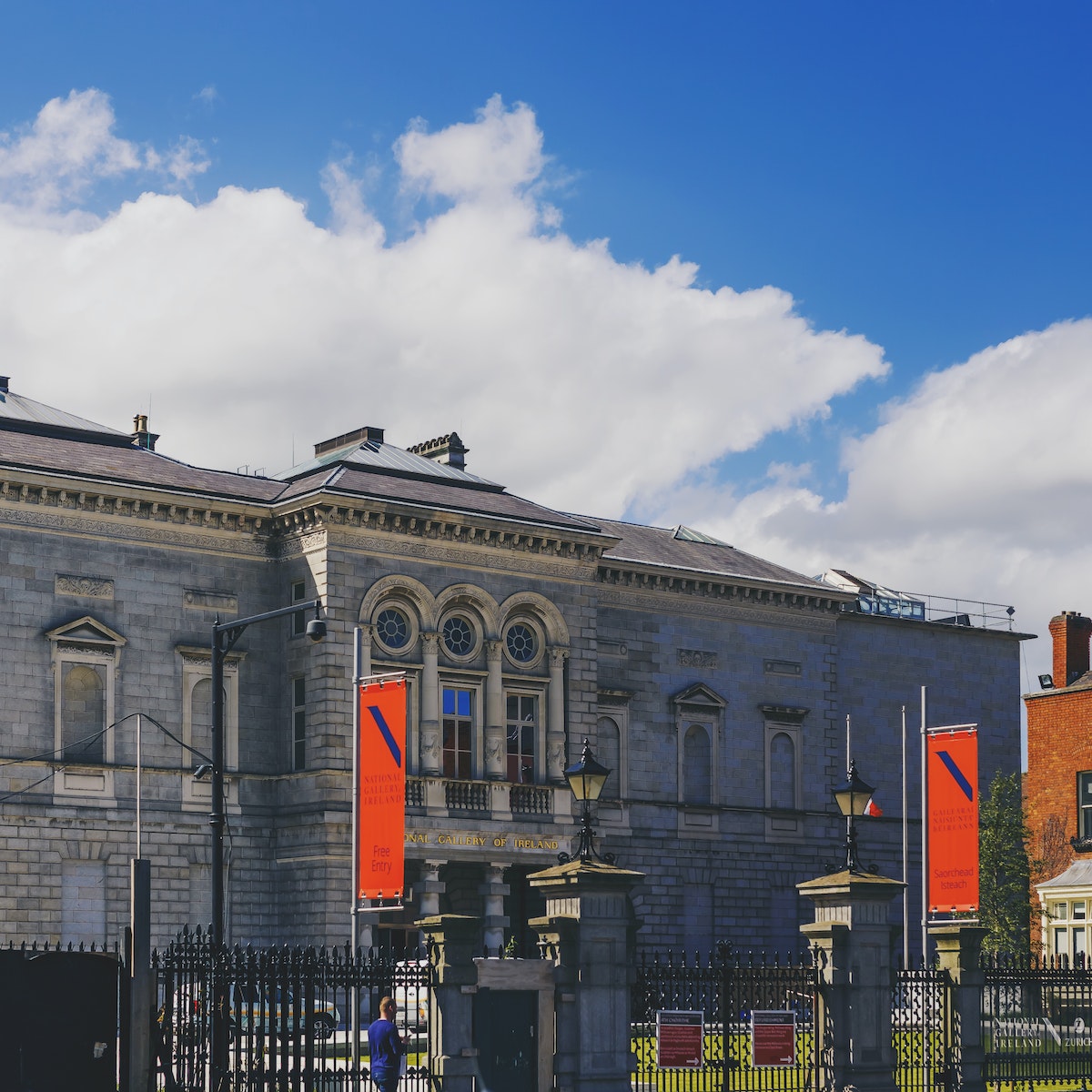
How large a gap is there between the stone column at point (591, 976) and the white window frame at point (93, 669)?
82.2 ft

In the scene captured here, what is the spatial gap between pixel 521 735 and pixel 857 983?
28466 mm

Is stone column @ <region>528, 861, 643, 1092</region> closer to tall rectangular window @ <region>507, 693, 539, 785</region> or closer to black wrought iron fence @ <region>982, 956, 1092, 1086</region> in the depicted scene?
black wrought iron fence @ <region>982, 956, 1092, 1086</region>

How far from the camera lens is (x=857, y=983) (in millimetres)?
27953

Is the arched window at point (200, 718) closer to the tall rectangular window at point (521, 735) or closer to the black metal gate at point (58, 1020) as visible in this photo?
the tall rectangular window at point (521, 735)

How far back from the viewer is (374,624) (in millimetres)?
53000

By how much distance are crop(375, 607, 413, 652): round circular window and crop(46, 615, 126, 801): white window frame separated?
6.87 metres

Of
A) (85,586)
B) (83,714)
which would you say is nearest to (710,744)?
(83,714)

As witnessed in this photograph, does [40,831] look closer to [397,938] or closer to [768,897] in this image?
[397,938]

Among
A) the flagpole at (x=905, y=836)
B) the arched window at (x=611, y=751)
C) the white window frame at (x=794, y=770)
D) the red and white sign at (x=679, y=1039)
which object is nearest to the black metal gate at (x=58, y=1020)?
the red and white sign at (x=679, y=1039)

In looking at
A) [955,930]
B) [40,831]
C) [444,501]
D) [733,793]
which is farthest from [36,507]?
[955,930]

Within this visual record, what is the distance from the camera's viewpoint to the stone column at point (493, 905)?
53.7 metres

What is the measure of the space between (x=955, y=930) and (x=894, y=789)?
38.2 metres

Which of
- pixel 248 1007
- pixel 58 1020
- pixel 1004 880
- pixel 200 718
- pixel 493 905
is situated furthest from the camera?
pixel 1004 880

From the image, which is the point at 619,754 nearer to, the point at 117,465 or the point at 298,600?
the point at 298,600
